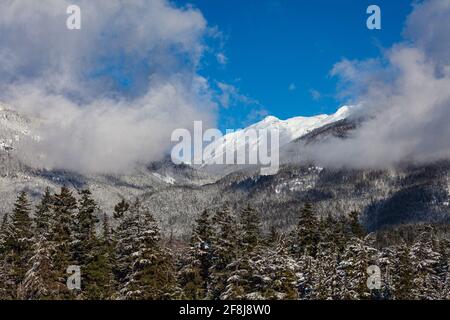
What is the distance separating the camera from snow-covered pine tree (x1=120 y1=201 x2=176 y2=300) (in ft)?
139

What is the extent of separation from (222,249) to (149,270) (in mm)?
7510

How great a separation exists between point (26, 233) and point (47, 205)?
11.1 ft

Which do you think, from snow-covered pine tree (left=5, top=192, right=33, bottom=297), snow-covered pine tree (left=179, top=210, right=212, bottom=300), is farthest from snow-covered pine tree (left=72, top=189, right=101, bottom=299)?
snow-covered pine tree (left=179, top=210, right=212, bottom=300)

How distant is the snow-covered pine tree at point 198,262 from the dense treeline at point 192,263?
9cm

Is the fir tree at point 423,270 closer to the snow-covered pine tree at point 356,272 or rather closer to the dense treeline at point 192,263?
the dense treeline at point 192,263

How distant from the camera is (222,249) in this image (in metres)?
48.2

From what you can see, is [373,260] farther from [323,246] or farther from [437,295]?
[323,246]

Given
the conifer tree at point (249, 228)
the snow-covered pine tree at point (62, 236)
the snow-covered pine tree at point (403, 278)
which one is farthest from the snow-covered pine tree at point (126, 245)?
the snow-covered pine tree at point (403, 278)

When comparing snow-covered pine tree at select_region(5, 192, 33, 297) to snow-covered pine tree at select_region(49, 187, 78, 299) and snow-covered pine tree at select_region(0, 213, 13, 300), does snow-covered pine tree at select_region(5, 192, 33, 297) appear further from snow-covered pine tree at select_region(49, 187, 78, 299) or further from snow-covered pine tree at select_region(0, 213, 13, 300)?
snow-covered pine tree at select_region(49, 187, 78, 299)

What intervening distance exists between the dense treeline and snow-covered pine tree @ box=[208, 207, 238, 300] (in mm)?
88

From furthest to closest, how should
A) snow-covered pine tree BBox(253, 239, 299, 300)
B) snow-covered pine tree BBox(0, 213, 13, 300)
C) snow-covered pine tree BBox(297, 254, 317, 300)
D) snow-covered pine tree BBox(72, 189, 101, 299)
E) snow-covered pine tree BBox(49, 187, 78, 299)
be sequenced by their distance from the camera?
snow-covered pine tree BBox(72, 189, 101, 299) < snow-covered pine tree BBox(297, 254, 317, 300) < snow-covered pine tree BBox(0, 213, 13, 300) < snow-covered pine tree BBox(49, 187, 78, 299) < snow-covered pine tree BBox(253, 239, 299, 300)

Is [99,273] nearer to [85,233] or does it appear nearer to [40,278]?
[85,233]

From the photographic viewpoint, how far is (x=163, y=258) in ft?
145

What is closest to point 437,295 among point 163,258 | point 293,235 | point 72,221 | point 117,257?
point 293,235
